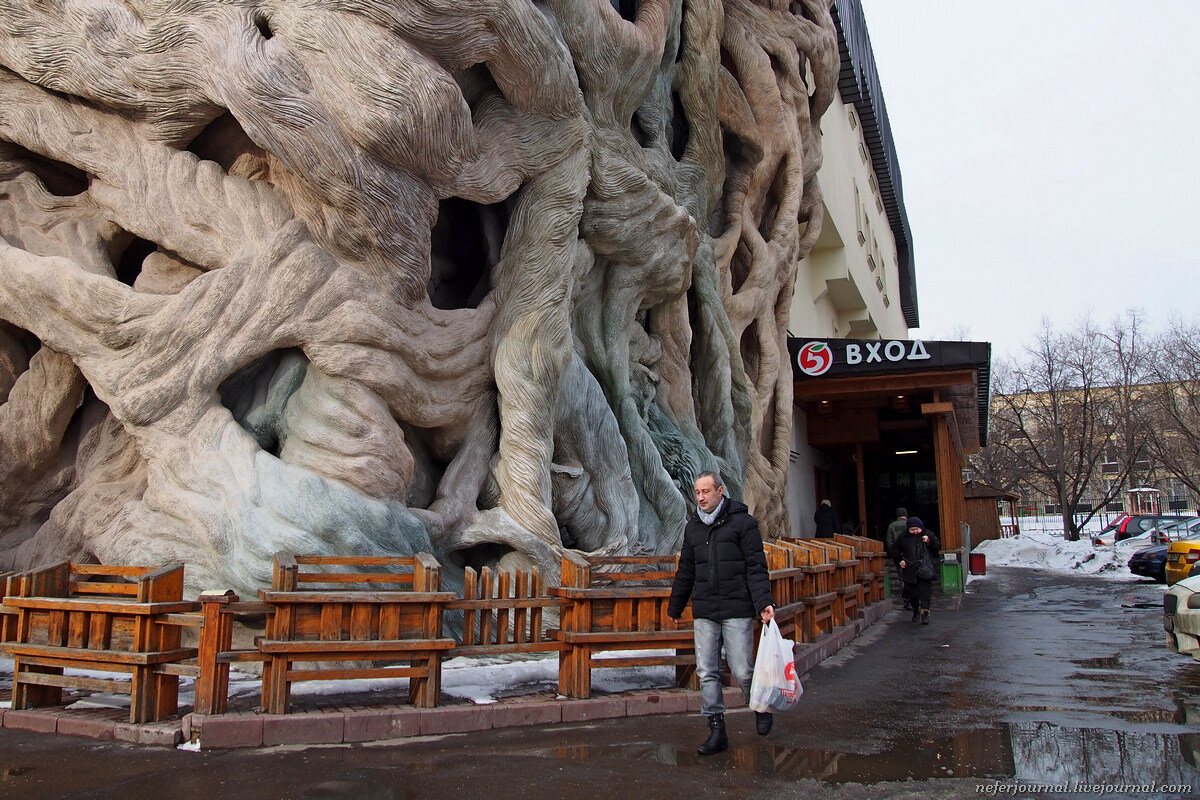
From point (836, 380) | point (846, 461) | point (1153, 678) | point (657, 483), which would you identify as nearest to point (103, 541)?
point (657, 483)

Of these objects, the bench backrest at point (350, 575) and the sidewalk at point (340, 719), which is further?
the bench backrest at point (350, 575)

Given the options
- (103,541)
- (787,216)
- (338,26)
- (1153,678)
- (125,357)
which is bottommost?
(1153,678)

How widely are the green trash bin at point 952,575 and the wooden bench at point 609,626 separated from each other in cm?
1127

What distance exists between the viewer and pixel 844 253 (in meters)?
23.5

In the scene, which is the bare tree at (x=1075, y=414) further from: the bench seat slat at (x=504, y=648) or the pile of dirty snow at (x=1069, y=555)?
the bench seat slat at (x=504, y=648)

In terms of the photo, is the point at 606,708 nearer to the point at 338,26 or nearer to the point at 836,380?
the point at 338,26

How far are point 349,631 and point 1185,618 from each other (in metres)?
6.19

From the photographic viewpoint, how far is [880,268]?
3356cm

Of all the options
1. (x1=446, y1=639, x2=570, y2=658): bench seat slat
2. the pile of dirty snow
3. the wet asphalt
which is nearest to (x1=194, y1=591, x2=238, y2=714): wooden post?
the wet asphalt

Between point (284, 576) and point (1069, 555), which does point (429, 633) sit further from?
point (1069, 555)

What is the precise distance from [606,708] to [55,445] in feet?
18.3

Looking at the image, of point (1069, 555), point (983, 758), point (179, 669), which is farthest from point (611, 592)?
point (1069, 555)

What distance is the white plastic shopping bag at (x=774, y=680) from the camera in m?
4.25

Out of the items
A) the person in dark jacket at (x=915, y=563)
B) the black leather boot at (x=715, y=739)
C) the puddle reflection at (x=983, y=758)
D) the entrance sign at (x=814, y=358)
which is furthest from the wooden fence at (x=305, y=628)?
the entrance sign at (x=814, y=358)
